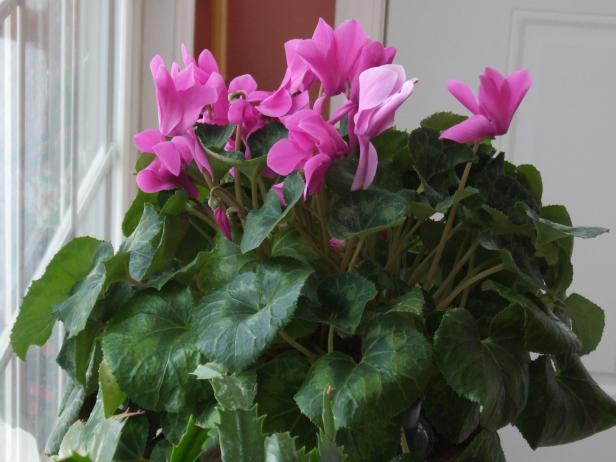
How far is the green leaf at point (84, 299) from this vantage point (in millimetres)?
700

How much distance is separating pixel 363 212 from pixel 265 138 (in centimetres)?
11

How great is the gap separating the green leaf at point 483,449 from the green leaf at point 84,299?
11.6 inches

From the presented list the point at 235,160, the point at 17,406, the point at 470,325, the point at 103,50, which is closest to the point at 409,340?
the point at 470,325

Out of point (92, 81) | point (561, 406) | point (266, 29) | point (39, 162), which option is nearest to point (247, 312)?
point (561, 406)

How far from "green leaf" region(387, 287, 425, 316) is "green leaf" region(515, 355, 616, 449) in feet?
0.43

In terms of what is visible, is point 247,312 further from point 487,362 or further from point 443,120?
point 443,120

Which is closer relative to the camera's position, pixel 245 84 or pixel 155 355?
pixel 155 355

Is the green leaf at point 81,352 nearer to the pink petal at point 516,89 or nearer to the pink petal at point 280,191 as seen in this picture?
the pink petal at point 280,191

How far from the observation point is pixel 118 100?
1518mm

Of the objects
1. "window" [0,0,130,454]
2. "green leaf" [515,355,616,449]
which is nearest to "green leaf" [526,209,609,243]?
"green leaf" [515,355,616,449]

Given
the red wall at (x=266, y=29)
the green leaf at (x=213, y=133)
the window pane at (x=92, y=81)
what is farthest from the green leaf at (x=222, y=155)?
the red wall at (x=266, y=29)

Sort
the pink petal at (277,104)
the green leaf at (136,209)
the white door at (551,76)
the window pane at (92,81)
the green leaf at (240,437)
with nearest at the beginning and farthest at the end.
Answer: the green leaf at (240,437) < the pink petal at (277,104) < the green leaf at (136,209) < the window pane at (92,81) < the white door at (551,76)

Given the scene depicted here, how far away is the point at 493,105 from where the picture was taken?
725 millimetres

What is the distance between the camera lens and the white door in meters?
1.86
